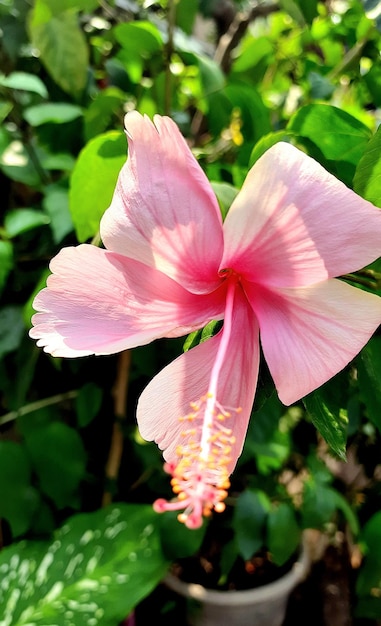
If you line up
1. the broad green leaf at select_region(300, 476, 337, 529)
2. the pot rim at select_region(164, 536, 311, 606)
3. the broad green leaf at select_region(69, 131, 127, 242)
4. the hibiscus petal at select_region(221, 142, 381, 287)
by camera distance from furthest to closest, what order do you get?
the pot rim at select_region(164, 536, 311, 606)
the broad green leaf at select_region(300, 476, 337, 529)
the broad green leaf at select_region(69, 131, 127, 242)
the hibiscus petal at select_region(221, 142, 381, 287)

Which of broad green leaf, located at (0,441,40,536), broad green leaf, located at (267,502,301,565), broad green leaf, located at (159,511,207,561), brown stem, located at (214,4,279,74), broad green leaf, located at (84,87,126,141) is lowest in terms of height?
broad green leaf, located at (267,502,301,565)

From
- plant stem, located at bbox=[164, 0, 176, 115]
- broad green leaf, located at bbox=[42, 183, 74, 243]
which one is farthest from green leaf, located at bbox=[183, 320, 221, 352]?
plant stem, located at bbox=[164, 0, 176, 115]

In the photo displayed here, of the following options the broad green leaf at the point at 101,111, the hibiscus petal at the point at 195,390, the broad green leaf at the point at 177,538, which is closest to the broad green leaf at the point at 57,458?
the broad green leaf at the point at 177,538

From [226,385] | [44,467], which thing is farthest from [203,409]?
[44,467]

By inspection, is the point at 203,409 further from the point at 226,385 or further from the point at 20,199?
the point at 20,199

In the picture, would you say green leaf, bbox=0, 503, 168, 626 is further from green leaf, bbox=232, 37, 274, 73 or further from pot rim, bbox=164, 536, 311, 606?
green leaf, bbox=232, 37, 274, 73

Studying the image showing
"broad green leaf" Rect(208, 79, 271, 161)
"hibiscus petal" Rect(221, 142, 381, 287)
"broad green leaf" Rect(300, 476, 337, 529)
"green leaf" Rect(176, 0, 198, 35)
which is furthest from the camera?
"broad green leaf" Rect(300, 476, 337, 529)

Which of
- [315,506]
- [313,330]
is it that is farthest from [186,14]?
[315,506]
